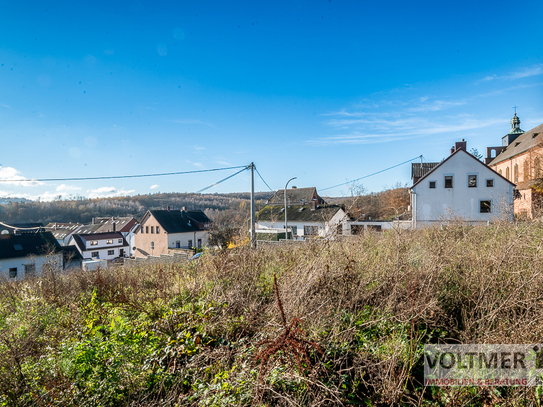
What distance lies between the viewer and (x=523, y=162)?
1195 inches

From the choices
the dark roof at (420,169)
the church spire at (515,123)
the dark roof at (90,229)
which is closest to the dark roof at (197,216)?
the dark roof at (90,229)

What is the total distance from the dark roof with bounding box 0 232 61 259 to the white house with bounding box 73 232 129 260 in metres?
9.82

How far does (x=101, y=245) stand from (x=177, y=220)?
39.9 ft

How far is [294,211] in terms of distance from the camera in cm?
3222

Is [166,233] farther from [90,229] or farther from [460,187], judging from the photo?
[460,187]

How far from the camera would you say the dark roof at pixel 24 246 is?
25828 mm

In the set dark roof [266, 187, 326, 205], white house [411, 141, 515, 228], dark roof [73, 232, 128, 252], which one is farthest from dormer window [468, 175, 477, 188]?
dark roof [73, 232, 128, 252]

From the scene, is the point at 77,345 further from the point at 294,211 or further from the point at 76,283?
the point at 294,211

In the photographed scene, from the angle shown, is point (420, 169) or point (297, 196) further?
point (297, 196)

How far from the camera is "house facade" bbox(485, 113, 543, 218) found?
22239 millimetres

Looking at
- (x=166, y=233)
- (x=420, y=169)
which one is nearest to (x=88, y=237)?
(x=166, y=233)

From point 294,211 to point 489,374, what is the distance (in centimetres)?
2949

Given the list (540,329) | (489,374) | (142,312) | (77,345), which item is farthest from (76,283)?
(540,329)

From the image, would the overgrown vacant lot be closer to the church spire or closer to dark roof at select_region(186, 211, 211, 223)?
dark roof at select_region(186, 211, 211, 223)
